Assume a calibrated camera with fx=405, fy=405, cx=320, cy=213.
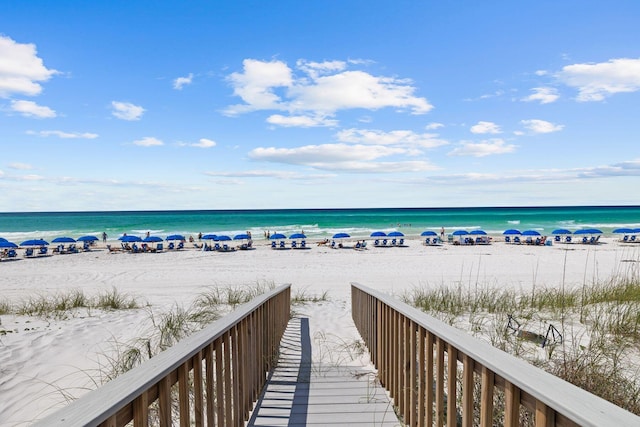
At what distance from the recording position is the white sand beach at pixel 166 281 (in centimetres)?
429

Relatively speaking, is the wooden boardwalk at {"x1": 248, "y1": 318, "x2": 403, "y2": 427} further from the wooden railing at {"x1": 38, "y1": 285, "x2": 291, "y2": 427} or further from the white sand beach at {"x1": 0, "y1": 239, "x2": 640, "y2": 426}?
the white sand beach at {"x1": 0, "y1": 239, "x2": 640, "y2": 426}

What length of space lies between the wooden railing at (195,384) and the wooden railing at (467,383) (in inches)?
44.8

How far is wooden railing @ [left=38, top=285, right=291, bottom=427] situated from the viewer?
1.20m

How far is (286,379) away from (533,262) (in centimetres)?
1875

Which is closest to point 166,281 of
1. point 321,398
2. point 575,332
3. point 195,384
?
point 321,398

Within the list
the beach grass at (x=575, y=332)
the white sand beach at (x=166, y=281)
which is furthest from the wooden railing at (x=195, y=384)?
the beach grass at (x=575, y=332)

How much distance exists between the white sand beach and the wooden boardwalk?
1524mm

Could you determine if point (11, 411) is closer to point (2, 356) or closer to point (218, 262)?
point (2, 356)

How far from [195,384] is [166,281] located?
13648 millimetres

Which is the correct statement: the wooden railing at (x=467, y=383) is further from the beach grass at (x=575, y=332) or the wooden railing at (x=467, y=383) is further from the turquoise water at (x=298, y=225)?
the turquoise water at (x=298, y=225)

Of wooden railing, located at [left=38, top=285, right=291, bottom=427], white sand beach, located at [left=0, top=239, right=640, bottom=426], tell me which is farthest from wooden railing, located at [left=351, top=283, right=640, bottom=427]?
white sand beach, located at [left=0, top=239, right=640, bottom=426]

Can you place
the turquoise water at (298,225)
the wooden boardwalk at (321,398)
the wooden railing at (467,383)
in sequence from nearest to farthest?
the wooden railing at (467,383), the wooden boardwalk at (321,398), the turquoise water at (298,225)

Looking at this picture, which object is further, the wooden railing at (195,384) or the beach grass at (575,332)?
the beach grass at (575,332)

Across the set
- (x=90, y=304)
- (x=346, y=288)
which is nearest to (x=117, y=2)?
(x=90, y=304)
